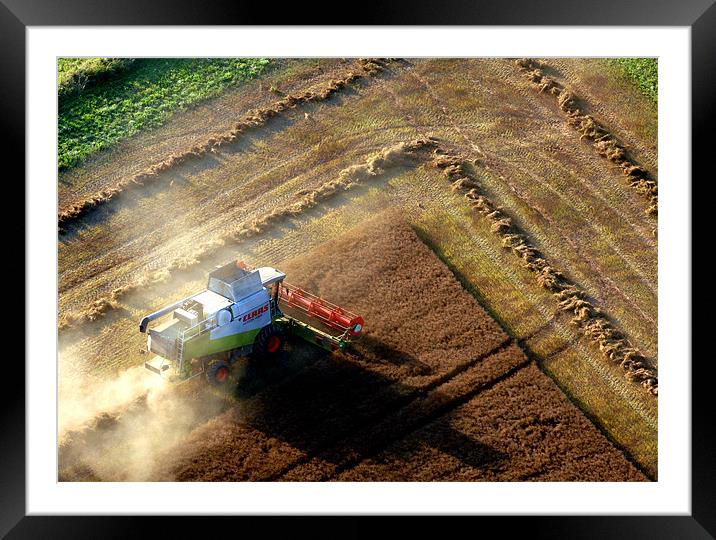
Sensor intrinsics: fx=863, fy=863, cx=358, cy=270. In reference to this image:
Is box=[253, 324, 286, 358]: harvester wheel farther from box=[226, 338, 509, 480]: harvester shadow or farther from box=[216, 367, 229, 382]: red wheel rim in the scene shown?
box=[216, 367, 229, 382]: red wheel rim

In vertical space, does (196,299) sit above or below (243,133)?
below

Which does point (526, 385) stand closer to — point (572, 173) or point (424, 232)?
point (424, 232)

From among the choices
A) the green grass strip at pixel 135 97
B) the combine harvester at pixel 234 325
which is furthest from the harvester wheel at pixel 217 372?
the green grass strip at pixel 135 97

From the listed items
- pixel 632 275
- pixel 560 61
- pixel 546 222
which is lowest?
pixel 632 275

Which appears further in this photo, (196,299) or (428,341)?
(428,341)

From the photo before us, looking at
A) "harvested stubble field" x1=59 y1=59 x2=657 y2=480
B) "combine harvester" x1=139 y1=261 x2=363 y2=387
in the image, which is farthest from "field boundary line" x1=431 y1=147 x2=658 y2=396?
"combine harvester" x1=139 y1=261 x2=363 y2=387

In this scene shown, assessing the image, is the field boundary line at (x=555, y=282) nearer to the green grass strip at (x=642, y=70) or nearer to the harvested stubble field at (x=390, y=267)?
the harvested stubble field at (x=390, y=267)
